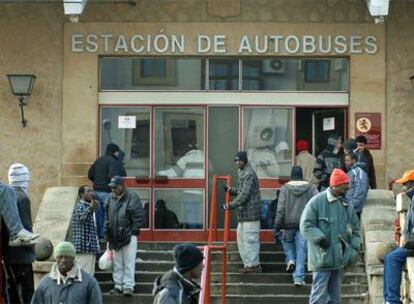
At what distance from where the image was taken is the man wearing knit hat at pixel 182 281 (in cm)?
878

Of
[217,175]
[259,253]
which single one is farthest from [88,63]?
[259,253]

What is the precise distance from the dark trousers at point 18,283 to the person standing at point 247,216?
5.16 m

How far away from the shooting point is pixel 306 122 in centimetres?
1983

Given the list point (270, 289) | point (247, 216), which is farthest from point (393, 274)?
point (247, 216)

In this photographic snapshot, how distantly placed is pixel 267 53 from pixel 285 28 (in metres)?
0.50

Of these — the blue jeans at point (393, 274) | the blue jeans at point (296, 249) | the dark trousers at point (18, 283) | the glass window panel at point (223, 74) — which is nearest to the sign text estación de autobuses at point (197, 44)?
the glass window panel at point (223, 74)

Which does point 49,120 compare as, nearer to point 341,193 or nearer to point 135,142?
point 135,142

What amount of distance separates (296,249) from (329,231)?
2.98 metres

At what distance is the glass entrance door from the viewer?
64.2 feet

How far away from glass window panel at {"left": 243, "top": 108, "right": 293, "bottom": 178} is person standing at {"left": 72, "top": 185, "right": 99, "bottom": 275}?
4.15 meters

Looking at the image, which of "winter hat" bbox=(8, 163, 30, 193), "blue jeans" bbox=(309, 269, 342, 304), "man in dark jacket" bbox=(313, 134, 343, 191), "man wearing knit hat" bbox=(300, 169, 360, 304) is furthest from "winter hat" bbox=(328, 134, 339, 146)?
"winter hat" bbox=(8, 163, 30, 193)

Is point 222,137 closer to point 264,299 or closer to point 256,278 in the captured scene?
point 256,278

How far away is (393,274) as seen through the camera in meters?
14.4

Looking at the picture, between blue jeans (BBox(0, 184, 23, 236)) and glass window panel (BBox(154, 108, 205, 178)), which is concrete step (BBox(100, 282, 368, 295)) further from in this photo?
blue jeans (BBox(0, 184, 23, 236))
